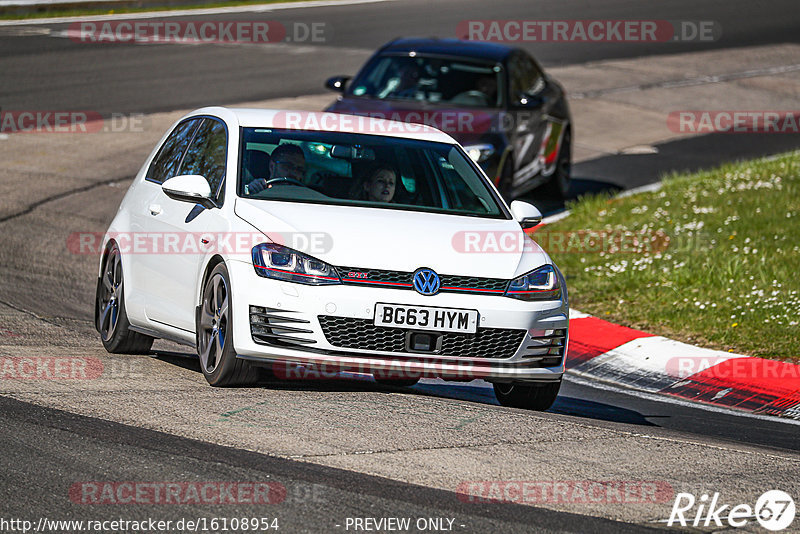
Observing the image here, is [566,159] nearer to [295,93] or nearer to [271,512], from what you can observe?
[295,93]

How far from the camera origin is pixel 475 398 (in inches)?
334

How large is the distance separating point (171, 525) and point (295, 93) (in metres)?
16.8

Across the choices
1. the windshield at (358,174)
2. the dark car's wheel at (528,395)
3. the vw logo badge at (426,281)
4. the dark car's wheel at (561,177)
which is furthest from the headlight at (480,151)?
the vw logo badge at (426,281)

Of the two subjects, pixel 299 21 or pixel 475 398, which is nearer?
pixel 475 398

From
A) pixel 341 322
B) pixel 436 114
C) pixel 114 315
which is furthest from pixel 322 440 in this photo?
pixel 436 114

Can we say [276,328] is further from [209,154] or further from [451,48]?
[451,48]

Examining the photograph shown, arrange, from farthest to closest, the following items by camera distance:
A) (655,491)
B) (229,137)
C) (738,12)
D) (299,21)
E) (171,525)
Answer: (738,12)
(299,21)
(229,137)
(655,491)
(171,525)

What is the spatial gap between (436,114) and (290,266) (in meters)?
6.83

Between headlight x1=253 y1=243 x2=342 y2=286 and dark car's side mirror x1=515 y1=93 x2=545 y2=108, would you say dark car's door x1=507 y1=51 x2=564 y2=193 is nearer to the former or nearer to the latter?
dark car's side mirror x1=515 y1=93 x2=545 y2=108

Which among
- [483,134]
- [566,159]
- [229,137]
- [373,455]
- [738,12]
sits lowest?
[738,12]

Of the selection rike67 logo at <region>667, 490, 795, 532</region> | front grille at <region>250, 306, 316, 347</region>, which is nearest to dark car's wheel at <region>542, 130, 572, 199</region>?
front grille at <region>250, 306, 316, 347</region>

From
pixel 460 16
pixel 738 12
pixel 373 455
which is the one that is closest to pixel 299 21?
pixel 460 16

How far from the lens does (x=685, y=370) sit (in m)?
9.41

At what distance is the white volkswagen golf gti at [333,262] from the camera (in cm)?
689
